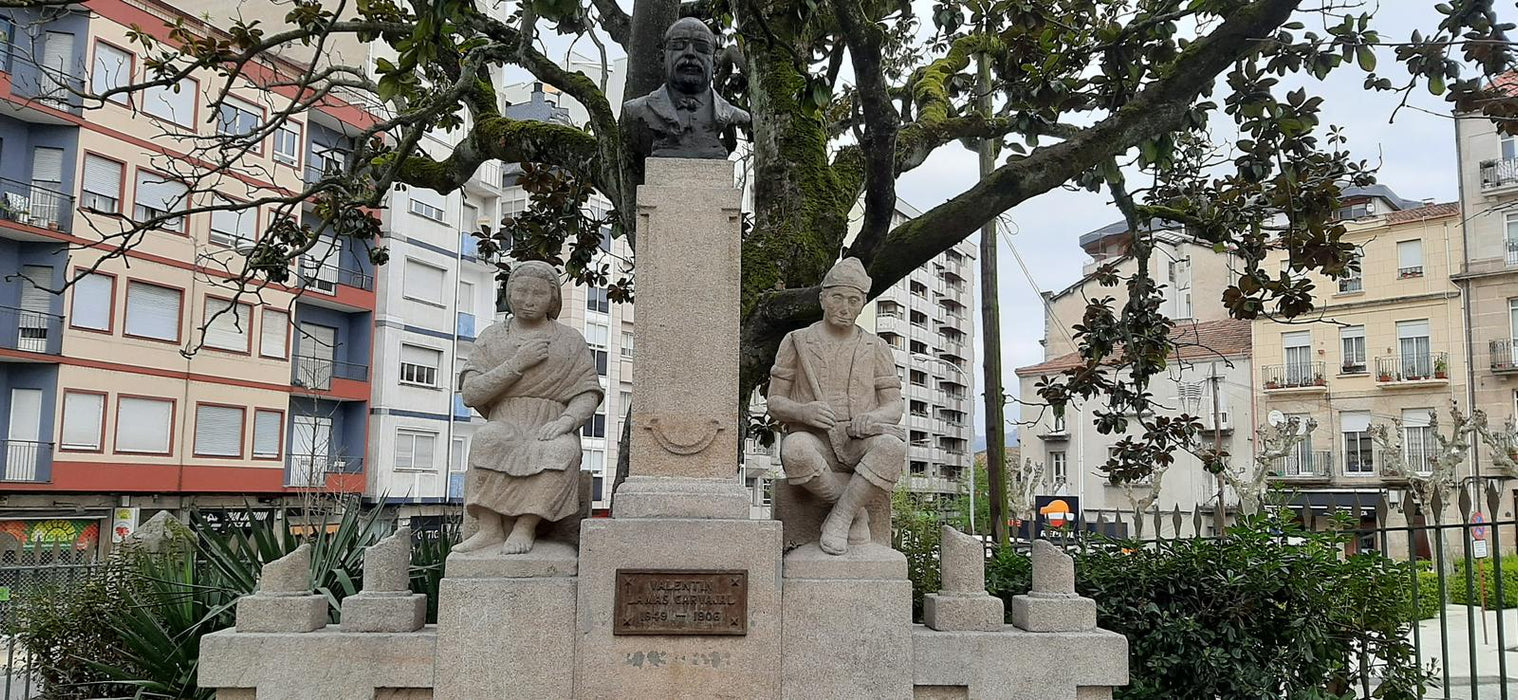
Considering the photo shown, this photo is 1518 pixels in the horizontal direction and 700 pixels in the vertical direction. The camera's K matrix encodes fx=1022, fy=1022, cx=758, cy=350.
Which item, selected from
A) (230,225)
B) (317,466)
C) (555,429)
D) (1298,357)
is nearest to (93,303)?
(230,225)

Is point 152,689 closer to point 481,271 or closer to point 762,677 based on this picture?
point 762,677

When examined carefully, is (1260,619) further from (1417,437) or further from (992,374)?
(1417,437)

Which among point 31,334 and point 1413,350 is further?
point 1413,350

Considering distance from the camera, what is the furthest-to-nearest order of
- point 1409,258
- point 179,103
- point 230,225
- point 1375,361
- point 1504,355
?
point 1375,361
point 1409,258
point 1504,355
point 230,225
point 179,103

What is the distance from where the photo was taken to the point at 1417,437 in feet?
104

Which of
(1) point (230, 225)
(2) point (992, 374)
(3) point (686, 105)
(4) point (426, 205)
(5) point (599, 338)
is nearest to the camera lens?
(3) point (686, 105)

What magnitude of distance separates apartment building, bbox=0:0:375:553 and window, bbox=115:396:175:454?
30 mm

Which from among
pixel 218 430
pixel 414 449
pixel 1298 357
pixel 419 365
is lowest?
pixel 414 449

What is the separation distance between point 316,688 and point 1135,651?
4978 millimetres

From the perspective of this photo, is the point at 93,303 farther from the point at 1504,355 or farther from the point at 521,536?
the point at 1504,355

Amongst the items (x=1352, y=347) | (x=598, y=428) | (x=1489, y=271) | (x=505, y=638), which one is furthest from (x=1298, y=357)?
(x=505, y=638)

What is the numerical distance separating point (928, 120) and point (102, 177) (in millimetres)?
20112

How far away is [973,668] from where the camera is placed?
5.36 m

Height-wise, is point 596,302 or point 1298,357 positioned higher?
point 596,302
